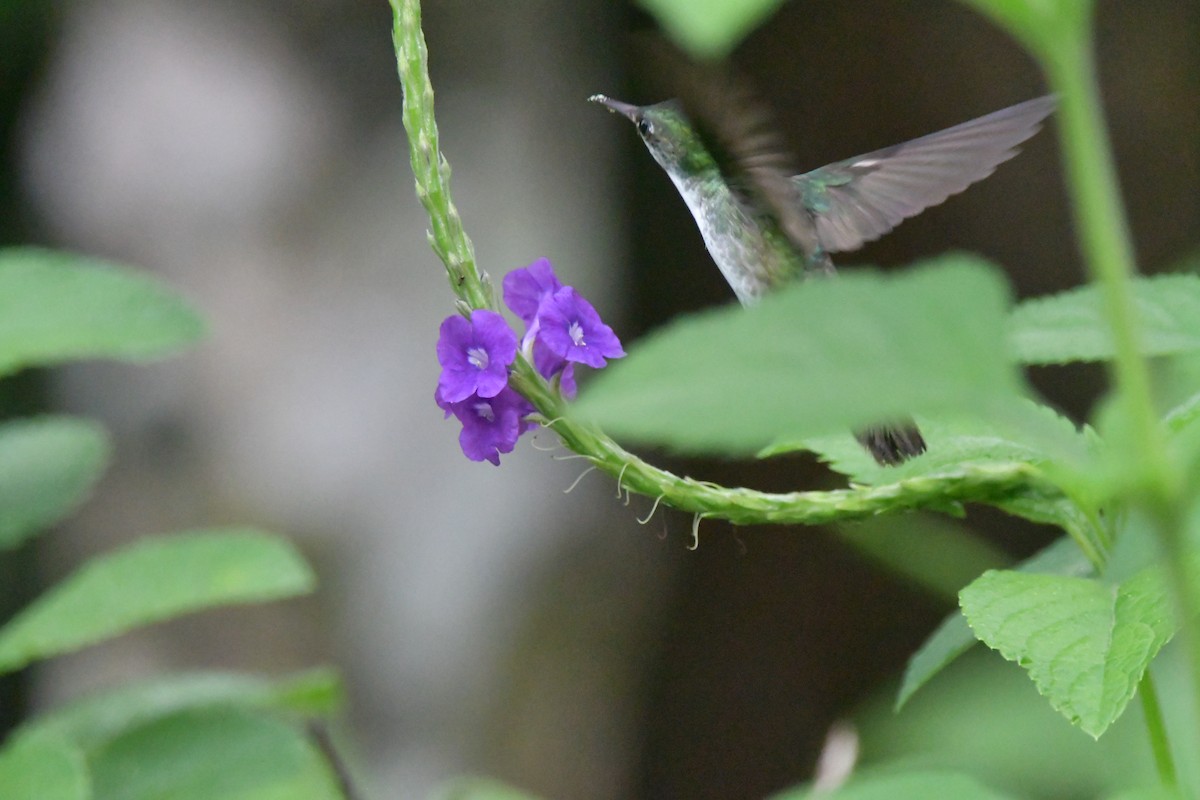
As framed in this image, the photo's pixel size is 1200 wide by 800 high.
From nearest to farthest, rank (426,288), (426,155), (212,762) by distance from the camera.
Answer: (426,155), (212,762), (426,288)

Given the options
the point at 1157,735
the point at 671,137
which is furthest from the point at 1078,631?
the point at 671,137

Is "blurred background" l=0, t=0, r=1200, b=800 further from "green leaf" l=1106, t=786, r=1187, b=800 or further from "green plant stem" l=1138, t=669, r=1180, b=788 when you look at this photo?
"green leaf" l=1106, t=786, r=1187, b=800

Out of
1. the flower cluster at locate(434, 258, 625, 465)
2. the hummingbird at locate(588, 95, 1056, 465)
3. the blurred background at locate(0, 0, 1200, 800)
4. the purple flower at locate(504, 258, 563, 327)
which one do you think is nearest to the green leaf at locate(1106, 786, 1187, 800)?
the flower cluster at locate(434, 258, 625, 465)

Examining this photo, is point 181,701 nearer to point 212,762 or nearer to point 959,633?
point 212,762

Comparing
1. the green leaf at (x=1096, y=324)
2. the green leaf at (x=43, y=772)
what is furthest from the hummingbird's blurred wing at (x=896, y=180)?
the green leaf at (x=43, y=772)

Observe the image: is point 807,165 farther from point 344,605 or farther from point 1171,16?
point 344,605

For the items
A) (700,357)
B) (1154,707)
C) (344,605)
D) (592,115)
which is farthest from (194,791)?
(592,115)
